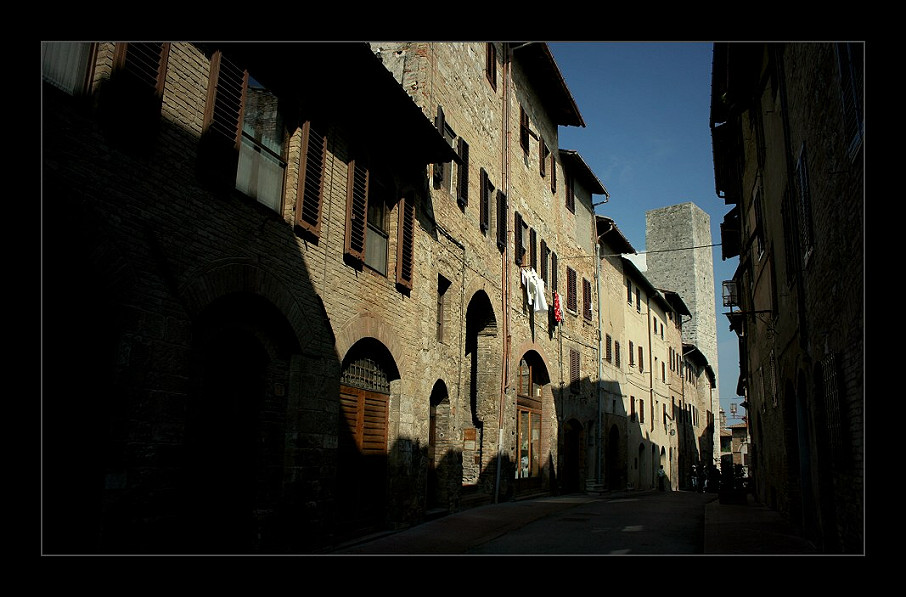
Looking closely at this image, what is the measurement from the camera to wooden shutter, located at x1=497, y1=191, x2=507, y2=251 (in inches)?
635

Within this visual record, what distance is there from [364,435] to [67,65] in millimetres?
6264

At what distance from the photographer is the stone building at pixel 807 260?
574 cm

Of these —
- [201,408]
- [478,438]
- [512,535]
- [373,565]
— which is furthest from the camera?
[478,438]

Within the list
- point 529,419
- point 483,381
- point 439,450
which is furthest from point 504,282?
point 439,450

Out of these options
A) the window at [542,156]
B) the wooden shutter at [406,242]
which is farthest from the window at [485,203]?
the window at [542,156]

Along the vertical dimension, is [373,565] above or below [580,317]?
below

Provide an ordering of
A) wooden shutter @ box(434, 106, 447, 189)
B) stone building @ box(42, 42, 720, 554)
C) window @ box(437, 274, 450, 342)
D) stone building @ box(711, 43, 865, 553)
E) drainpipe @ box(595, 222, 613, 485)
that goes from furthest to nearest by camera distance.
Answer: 1. drainpipe @ box(595, 222, 613, 485)
2. window @ box(437, 274, 450, 342)
3. wooden shutter @ box(434, 106, 447, 189)
4. stone building @ box(711, 43, 865, 553)
5. stone building @ box(42, 42, 720, 554)

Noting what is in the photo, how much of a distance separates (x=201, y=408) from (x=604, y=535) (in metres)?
6.51

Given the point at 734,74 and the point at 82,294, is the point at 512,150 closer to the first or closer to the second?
the point at 734,74

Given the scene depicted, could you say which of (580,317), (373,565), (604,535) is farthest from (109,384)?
(580,317)

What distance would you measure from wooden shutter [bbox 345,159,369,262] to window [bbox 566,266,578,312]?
1193 centimetres

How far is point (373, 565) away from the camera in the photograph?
4.02 meters

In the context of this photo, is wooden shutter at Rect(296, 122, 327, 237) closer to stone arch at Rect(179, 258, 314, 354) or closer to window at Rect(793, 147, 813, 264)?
stone arch at Rect(179, 258, 314, 354)

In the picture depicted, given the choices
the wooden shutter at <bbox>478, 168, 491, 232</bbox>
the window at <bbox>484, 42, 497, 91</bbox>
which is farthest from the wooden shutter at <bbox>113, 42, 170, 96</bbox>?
the window at <bbox>484, 42, 497, 91</bbox>
